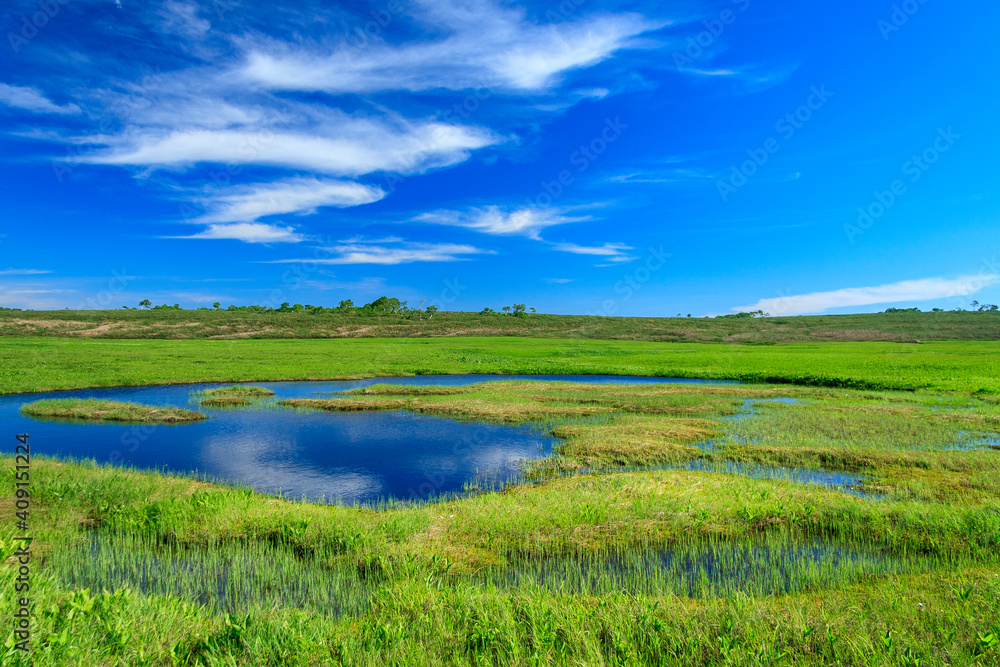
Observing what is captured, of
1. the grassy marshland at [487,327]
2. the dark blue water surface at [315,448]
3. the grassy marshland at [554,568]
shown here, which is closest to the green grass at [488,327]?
the grassy marshland at [487,327]

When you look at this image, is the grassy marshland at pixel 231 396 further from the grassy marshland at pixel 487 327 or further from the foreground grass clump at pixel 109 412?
the grassy marshland at pixel 487 327

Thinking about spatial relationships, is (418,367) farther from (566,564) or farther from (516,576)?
(516,576)

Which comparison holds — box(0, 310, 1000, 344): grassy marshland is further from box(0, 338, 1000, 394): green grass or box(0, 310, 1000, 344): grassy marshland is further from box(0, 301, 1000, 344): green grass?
box(0, 338, 1000, 394): green grass

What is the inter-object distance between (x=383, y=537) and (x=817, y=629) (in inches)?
291

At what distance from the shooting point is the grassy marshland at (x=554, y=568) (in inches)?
248

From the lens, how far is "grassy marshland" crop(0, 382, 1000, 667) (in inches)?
248

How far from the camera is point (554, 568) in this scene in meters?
9.42

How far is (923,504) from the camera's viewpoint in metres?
11.6

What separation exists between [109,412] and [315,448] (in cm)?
1319

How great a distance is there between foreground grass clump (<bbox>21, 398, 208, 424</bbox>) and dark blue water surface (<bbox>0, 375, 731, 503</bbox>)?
2.39ft

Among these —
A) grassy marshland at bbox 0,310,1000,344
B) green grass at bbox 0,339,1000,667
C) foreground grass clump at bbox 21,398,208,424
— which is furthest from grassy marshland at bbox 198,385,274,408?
grassy marshland at bbox 0,310,1000,344

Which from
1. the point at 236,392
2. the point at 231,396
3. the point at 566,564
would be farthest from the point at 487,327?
the point at 566,564

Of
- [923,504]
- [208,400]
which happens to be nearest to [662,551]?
[923,504]

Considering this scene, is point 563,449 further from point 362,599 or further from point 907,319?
point 907,319
